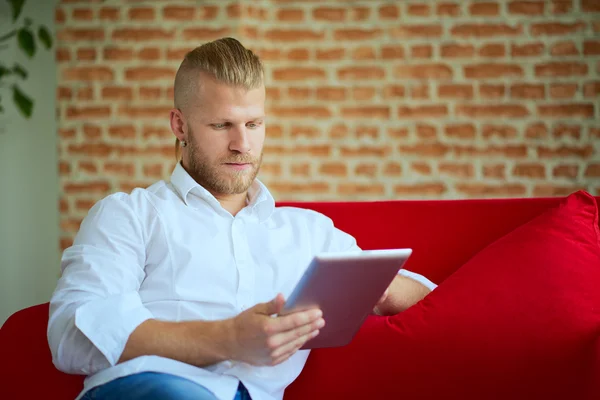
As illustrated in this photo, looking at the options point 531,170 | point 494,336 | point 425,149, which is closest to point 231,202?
point 494,336

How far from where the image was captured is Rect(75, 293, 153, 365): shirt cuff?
110 centimetres

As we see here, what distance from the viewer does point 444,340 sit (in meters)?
1.34

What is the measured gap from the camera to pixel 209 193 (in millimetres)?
1474

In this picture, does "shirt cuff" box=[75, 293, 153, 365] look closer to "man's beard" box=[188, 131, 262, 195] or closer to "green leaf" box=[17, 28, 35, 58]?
"man's beard" box=[188, 131, 262, 195]

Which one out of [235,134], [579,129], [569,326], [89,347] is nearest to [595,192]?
[579,129]

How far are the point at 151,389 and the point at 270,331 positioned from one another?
218mm

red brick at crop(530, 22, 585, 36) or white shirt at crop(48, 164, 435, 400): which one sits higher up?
red brick at crop(530, 22, 585, 36)

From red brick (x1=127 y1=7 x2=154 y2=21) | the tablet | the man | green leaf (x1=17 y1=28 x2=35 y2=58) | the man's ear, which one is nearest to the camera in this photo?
the tablet

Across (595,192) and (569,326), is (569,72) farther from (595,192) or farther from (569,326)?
(569,326)

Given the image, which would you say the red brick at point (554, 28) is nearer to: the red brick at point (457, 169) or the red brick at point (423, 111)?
the red brick at point (423, 111)

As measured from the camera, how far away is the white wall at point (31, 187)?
2805 millimetres

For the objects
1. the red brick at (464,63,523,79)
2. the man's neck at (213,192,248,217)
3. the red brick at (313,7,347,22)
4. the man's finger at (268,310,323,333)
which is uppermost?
the red brick at (313,7,347,22)

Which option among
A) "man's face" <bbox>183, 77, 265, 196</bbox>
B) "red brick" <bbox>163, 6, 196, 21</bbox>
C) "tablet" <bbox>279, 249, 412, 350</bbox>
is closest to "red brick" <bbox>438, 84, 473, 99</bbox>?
"red brick" <bbox>163, 6, 196, 21</bbox>

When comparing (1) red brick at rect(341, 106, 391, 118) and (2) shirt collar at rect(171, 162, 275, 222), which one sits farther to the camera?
(1) red brick at rect(341, 106, 391, 118)
